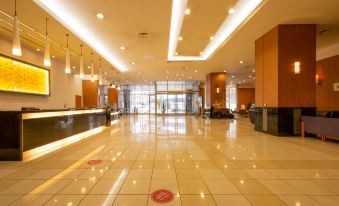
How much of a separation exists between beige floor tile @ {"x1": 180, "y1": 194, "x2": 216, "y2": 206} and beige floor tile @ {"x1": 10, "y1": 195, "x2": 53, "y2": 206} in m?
1.90

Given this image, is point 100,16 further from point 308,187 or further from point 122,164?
point 308,187

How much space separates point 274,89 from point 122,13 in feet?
20.8

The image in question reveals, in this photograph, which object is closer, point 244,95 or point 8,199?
point 8,199

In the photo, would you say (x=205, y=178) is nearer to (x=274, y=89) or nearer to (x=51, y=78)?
(x=274, y=89)

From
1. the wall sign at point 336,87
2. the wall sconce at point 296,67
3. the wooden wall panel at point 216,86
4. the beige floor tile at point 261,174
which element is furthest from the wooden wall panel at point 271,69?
the wooden wall panel at point 216,86

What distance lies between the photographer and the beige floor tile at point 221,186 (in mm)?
2756

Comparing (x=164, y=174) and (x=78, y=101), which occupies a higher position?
(x=78, y=101)

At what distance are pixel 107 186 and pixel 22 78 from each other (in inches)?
309

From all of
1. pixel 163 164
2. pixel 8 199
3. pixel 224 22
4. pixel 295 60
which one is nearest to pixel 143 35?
pixel 224 22

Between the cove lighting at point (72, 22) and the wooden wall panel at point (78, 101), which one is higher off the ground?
the cove lighting at point (72, 22)

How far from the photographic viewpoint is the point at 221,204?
242 cm

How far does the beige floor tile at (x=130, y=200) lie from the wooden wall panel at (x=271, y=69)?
660cm

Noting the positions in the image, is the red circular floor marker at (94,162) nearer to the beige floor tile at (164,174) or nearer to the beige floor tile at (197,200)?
the beige floor tile at (164,174)

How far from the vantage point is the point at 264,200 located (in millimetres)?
2486
